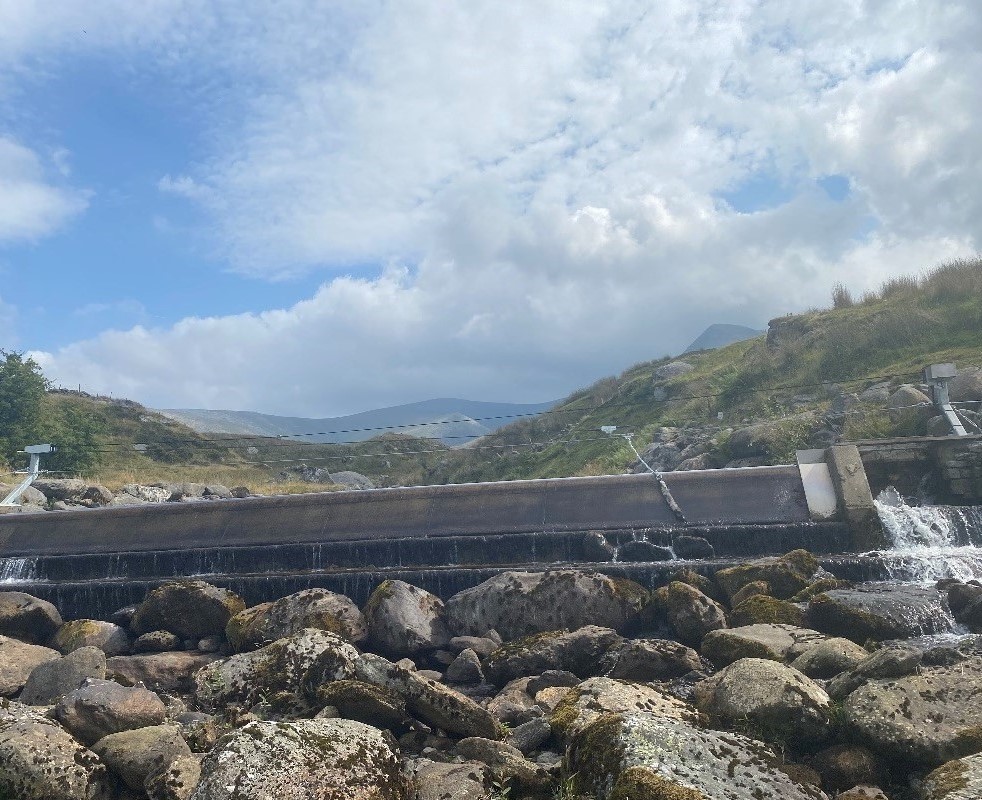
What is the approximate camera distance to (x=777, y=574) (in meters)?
15.9

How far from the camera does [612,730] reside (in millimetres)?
7664

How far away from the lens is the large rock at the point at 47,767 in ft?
28.8

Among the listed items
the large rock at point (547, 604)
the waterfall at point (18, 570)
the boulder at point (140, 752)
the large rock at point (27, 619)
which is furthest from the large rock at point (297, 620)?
the waterfall at point (18, 570)

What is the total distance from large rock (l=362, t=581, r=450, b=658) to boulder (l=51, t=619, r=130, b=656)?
522 cm

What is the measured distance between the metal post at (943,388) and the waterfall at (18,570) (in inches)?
979

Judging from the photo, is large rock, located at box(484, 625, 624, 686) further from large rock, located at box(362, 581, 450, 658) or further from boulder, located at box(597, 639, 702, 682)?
large rock, located at box(362, 581, 450, 658)

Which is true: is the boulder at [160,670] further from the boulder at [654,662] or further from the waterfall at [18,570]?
the waterfall at [18,570]

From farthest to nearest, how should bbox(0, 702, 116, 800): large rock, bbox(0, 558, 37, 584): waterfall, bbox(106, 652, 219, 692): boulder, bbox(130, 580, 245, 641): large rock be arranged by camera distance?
bbox(0, 558, 37, 584): waterfall < bbox(130, 580, 245, 641): large rock < bbox(106, 652, 219, 692): boulder < bbox(0, 702, 116, 800): large rock

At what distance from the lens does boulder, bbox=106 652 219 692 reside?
14320 millimetres

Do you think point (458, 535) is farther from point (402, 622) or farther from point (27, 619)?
point (27, 619)

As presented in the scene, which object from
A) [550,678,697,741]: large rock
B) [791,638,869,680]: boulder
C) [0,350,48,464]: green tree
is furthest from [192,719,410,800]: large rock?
[0,350,48,464]: green tree

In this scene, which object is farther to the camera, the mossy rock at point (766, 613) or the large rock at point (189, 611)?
the large rock at point (189, 611)

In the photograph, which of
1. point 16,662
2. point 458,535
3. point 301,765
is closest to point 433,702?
point 301,765

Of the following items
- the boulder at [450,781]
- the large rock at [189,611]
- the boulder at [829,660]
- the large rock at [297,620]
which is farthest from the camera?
the large rock at [189,611]
